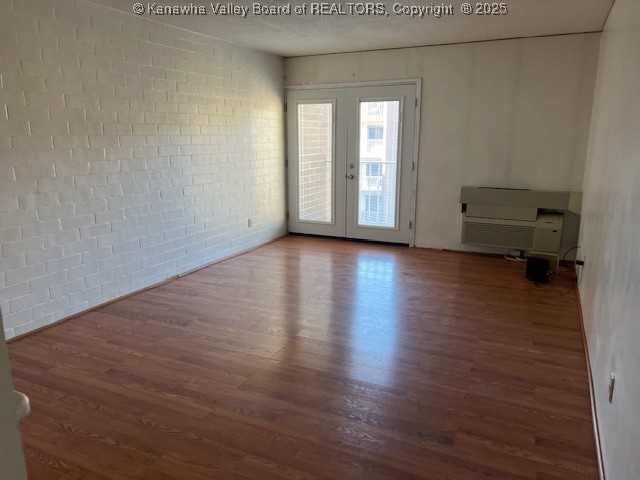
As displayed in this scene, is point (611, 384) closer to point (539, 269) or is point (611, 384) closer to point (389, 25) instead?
point (539, 269)

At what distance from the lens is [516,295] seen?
13.8 feet

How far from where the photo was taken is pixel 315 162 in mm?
6406

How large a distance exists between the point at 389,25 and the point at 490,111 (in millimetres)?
1698

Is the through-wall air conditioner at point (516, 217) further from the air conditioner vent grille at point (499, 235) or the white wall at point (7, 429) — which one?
the white wall at point (7, 429)

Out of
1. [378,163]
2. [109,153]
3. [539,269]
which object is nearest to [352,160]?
[378,163]

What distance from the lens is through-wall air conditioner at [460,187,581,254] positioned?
198 inches

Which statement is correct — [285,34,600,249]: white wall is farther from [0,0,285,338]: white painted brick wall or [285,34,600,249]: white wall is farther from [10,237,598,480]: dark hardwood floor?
[0,0,285,338]: white painted brick wall

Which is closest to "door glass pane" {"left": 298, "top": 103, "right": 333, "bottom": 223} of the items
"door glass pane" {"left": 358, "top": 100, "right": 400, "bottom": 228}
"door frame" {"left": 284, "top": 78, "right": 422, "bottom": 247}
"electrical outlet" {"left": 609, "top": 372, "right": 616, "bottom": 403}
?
"door frame" {"left": 284, "top": 78, "right": 422, "bottom": 247}

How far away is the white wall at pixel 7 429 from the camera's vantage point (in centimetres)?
75

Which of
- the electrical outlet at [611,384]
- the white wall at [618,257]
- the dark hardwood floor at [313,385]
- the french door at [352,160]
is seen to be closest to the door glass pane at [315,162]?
the french door at [352,160]

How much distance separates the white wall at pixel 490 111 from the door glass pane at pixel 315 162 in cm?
51

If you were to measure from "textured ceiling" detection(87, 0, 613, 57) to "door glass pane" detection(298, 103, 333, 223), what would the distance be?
1.07 meters

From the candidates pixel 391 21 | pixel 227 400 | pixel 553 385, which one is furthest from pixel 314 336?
pixel 391 21

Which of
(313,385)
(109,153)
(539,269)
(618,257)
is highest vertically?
(109,153)
